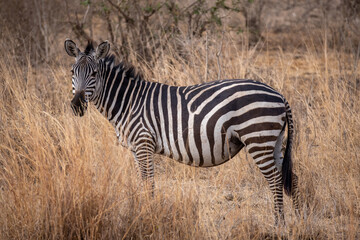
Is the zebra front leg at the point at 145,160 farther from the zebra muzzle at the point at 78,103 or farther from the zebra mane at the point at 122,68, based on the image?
the zebra mane at the point at 122,68

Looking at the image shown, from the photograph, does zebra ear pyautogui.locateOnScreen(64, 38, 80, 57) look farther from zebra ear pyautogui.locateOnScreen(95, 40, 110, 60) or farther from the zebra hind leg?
the zebra hind leg

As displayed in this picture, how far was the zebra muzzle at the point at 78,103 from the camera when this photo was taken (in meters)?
3.84

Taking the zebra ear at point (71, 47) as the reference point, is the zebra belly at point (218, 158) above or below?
below

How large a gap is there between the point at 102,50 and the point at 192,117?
3.65 feet

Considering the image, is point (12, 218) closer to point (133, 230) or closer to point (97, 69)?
point (133, 230)

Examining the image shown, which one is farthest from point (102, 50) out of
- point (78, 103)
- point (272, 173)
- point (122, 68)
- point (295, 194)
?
point (295, 194)

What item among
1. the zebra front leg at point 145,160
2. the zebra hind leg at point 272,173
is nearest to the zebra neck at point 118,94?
the zebra front leg at point 145,160

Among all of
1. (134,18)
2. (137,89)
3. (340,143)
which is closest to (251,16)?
(134,18)

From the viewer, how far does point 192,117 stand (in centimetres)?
379

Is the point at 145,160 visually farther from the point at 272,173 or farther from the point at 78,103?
the point at 272,173

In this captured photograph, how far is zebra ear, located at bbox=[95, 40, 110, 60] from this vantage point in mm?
4020

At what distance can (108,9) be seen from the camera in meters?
7.24

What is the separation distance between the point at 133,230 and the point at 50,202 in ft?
2.02

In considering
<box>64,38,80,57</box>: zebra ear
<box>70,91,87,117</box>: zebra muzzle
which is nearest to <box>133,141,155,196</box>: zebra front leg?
<box>70,91,87,117</box>: zebra muzzle
